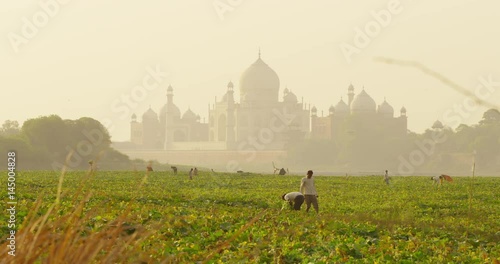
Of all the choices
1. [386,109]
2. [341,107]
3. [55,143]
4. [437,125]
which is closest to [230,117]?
[341,107]

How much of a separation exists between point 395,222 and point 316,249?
16.3ft

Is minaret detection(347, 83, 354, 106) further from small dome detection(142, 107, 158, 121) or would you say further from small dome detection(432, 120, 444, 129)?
small dome detection(142, 107, 158, 121)

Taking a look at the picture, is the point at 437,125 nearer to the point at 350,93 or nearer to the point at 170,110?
the point at 350,93

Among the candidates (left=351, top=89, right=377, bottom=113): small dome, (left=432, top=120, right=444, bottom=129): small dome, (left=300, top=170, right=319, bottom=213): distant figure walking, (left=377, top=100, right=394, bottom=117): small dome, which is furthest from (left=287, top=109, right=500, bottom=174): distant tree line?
(left=300, top=170, right=319, bottom=213): distant figure walking

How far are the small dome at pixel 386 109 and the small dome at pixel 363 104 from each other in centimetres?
324

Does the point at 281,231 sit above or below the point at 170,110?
below

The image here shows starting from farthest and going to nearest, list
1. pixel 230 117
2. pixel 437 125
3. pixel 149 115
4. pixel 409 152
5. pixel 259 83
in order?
pixel 149 115, pixel 230 117, pixel 259 83, pixel 437 125, pixel 409 152

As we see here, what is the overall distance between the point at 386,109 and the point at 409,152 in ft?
89.9

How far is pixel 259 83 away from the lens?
10225 centimetres

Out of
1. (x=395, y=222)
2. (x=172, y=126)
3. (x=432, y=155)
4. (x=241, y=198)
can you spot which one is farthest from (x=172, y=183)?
(x=172, y=126)

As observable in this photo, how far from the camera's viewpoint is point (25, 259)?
6.95ft

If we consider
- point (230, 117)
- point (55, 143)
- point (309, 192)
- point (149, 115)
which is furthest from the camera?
point (149, 115)

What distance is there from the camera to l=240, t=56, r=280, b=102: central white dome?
335 ft

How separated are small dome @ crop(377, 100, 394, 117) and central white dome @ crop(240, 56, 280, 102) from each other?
16.5m
